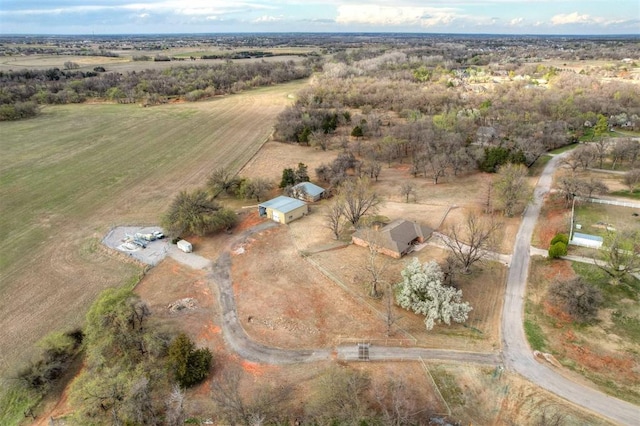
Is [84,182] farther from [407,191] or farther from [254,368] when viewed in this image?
[254,368]

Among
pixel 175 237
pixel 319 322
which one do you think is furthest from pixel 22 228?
pixel 319 322

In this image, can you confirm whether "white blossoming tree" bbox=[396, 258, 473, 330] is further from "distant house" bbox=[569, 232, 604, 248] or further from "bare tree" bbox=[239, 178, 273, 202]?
"bare tree" bbox=[239, 178, 273, 202]

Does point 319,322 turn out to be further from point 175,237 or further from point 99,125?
point 99,125

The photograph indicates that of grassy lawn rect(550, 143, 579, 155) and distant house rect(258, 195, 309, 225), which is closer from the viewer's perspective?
distant house rect(258, 195, 309, 225)

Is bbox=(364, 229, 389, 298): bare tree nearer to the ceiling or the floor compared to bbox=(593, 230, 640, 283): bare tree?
nearer to the floor

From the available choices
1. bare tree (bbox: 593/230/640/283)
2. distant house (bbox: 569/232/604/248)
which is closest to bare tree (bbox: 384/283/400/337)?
bare tree (bbox: 593/230/640/283)

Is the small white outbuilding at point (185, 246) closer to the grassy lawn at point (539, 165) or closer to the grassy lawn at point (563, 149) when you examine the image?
the grassy lawn at point (539, 165)

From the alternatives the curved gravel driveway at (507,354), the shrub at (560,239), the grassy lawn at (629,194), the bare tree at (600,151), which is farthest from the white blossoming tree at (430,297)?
the bare tree at (600,151)
